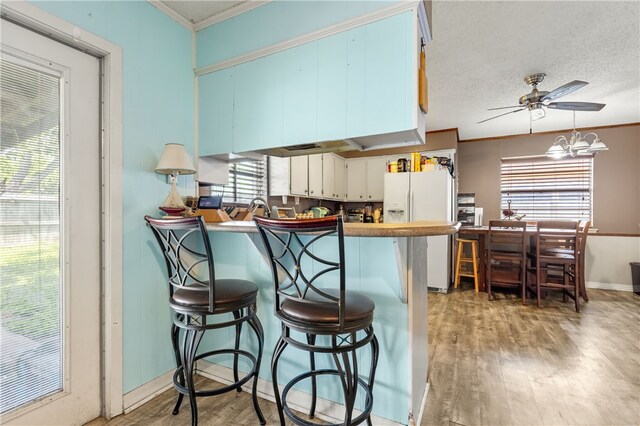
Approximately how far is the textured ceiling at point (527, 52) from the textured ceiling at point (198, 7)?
1.47 meters

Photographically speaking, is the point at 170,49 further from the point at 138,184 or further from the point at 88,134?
the point at 138,184

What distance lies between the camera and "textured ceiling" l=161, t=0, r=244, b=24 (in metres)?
1.86

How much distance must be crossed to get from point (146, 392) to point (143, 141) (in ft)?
5.02

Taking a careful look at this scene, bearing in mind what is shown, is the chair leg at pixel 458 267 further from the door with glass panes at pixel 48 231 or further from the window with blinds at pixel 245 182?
the door with glass panes at pixel 48 231

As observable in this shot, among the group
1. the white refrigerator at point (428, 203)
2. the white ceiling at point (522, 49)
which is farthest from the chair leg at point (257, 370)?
the white refrigerator at point (428, 203)

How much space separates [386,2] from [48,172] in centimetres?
191

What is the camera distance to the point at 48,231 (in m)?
1.43

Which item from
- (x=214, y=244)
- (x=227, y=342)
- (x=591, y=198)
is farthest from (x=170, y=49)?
(x=591, y=198)

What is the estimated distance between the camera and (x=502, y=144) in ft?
17.4

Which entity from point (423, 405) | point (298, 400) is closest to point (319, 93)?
point (298, 400)

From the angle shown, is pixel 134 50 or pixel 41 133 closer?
pixel 41 133

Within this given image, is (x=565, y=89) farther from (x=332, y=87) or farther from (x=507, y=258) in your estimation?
(x=332, y=87)

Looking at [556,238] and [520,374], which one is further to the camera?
[556,238]

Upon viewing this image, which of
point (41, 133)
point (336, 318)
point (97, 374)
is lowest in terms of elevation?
point (97, 374)
